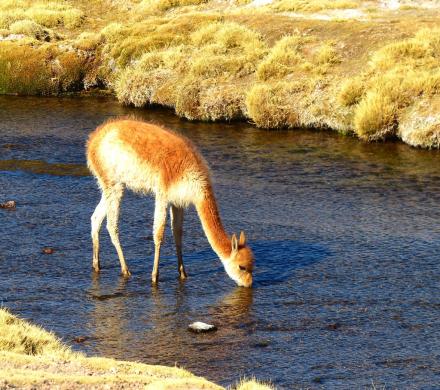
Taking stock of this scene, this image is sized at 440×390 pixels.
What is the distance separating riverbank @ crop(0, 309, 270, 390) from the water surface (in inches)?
29.9

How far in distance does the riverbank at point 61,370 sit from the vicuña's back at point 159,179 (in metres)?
3.08

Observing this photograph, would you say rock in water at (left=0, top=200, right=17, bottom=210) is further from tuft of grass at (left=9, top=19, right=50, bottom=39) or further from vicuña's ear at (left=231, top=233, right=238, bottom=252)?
tuft of grass at (left=9, top=19, right=50, bottom=39)

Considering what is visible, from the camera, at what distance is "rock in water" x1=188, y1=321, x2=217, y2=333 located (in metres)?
11.2

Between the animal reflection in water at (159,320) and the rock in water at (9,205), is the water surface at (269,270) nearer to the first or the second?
the animal reflection in water at (159,320)

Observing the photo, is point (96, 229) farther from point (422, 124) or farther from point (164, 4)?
point (164, 4)

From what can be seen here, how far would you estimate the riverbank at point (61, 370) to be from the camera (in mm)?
7906

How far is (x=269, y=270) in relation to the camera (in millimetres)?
13594

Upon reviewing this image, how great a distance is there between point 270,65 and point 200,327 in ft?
53.0

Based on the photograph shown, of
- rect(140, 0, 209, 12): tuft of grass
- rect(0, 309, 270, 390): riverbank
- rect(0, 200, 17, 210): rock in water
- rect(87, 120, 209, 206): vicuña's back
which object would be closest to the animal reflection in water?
rect(0, 309, 270, 390): riverbank

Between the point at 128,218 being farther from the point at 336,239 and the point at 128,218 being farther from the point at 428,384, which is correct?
the point at 428,384

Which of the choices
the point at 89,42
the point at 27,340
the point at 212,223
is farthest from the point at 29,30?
the point at 27,340

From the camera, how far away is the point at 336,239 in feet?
49.2

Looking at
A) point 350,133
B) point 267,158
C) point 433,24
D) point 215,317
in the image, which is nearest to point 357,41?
point 433,24

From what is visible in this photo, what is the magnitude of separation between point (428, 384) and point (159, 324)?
11.5 ft
